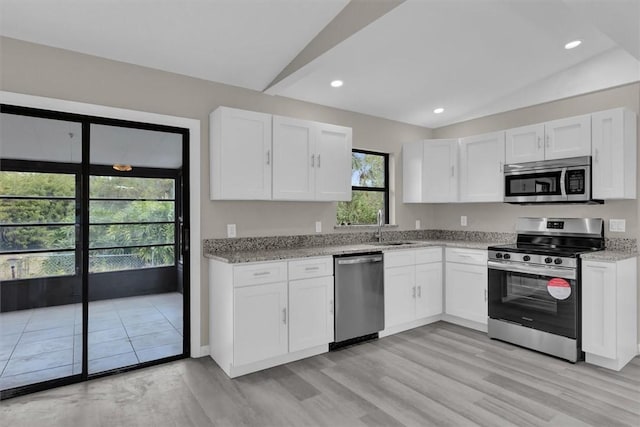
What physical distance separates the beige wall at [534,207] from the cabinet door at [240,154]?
278cm

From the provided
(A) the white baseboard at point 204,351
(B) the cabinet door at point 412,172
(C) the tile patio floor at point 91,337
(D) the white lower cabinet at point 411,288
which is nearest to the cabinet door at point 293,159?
(D) the white lower cabinet at point 411,288

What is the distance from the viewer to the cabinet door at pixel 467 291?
3.93 metres

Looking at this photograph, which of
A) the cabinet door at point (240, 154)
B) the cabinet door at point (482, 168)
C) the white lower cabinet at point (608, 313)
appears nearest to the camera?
the white lower cabinet at point (608, 313)

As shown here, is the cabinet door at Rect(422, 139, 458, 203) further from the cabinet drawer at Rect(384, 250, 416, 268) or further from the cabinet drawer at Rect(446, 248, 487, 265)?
the cabinet drawer at Rect(384, 250, 416, 268)

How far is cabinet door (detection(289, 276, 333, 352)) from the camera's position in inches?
125

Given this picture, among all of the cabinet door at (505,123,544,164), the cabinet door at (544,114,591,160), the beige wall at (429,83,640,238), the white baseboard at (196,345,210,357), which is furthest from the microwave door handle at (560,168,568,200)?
the white baseboard at (196,345,210,357)

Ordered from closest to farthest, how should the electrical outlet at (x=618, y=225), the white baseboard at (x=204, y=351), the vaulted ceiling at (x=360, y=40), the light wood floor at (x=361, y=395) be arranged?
the light wood floor at (x=361, y=395), the vaulted ceiling at (x=360, y=40), the white baseboard at (x=204, y=351), the electrical outlet at (x=618, y=225)

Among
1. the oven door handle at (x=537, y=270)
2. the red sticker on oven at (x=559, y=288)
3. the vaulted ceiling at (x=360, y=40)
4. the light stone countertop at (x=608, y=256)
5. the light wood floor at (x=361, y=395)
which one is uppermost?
the vaulted ceiling at (x=360, y=40)

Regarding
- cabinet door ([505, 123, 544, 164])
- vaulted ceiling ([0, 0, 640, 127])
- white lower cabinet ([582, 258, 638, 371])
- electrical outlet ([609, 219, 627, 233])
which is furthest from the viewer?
cabinet door ([505, 123, 544, 164])

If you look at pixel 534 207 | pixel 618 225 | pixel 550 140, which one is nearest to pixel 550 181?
pixel 550 140

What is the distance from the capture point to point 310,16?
2783 mm

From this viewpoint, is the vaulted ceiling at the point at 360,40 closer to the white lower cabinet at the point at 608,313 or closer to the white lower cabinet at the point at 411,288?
the white lower cabinet at the point at 608,313

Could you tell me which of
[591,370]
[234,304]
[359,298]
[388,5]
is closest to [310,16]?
[388,5]

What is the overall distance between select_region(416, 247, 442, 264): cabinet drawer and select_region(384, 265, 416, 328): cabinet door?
0.50 feet
